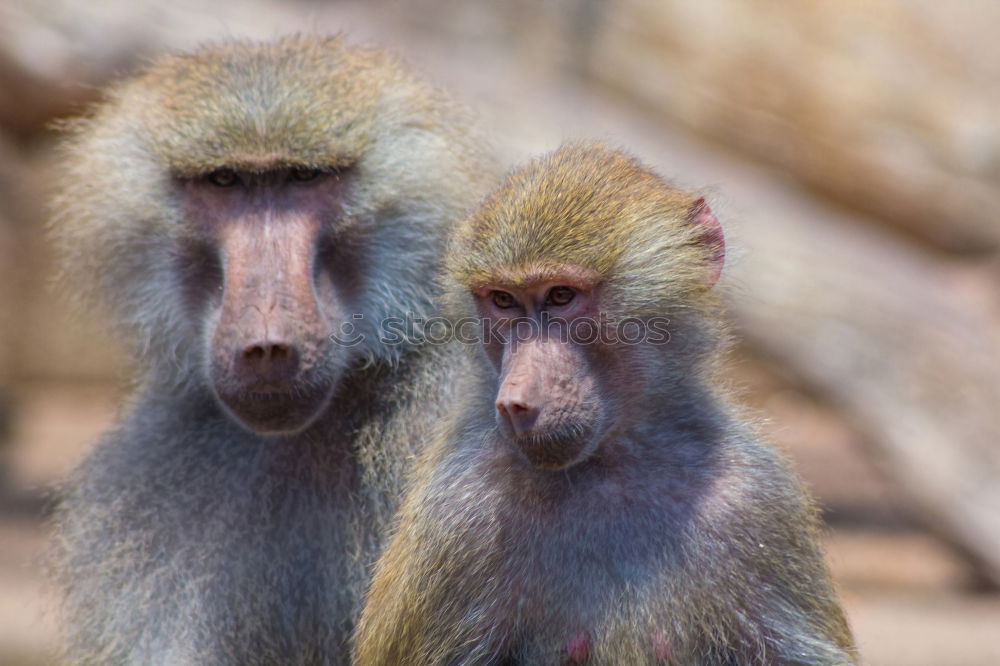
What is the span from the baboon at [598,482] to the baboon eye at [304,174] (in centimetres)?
46

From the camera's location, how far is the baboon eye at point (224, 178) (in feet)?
9.22

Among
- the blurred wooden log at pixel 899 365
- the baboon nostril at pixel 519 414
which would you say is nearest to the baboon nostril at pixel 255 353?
the baboon nostril at pixel 519 414

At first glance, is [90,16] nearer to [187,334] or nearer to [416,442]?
[187,334]

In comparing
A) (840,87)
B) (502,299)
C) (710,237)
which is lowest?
(502,299)

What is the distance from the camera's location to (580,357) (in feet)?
7.84

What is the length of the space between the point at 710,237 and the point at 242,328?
3.16ft

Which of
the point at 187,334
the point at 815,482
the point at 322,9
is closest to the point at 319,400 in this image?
the point at 187,334

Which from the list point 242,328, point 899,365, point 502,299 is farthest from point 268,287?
point 899,365

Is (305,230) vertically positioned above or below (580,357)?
above

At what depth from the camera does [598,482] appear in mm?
2424

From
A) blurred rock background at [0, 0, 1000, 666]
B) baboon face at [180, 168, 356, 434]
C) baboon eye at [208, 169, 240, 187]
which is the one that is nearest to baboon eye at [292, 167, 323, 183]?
baboon face at [180, 168, 356, 434]

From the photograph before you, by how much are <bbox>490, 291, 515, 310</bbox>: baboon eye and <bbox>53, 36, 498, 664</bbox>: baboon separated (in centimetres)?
43

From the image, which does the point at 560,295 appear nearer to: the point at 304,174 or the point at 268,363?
the point at 268,363

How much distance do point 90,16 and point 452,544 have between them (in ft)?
12.3
